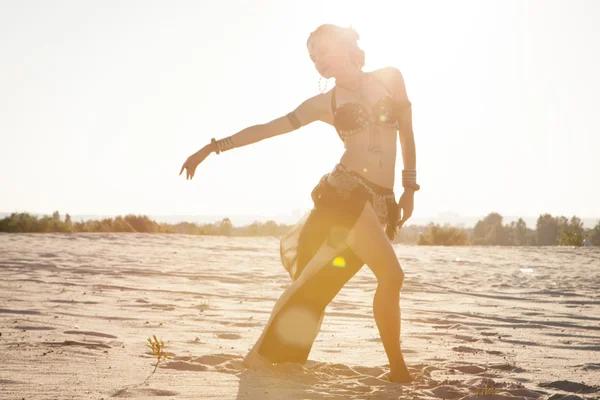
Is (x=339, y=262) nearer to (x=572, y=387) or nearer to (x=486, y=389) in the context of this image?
(x=486, y=389)

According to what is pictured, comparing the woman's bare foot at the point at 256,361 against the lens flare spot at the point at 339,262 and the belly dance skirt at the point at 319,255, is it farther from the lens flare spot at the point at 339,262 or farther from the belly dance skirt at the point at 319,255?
the lens flare spot at the point at 339,262

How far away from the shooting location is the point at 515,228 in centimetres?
4009

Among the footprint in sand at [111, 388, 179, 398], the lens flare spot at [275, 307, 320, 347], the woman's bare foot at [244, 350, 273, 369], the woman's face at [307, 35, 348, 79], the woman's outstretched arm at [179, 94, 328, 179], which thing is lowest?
the footprint in sand at [111, 388, 179, 398]

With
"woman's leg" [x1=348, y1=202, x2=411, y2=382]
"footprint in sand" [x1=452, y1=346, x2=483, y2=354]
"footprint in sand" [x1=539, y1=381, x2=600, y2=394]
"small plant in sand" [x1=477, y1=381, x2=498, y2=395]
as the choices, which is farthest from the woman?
"footprint in sand" [x1=452, y1=346, x2=483, y2=354]

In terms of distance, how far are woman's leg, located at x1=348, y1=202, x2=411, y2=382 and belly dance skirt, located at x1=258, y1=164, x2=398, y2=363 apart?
10cm

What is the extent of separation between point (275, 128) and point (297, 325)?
1.45 metres

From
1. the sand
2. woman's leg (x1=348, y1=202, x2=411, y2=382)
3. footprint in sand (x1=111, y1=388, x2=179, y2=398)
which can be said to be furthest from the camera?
woman's leg (x1=348, y1=202, x2=411, y2=382)

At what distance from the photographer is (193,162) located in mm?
5027

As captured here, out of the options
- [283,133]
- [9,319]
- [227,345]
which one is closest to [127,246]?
[9,319]

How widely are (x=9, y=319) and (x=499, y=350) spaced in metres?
4.58

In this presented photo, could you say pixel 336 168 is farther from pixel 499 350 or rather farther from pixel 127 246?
pixel 127 246

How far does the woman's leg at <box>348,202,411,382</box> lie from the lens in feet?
15.4

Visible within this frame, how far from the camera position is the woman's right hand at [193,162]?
16.3 ft

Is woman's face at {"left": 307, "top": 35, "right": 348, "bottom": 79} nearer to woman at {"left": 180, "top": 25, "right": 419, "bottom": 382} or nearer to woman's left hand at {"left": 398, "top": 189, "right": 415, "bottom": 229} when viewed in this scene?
woman at {"left": 180, "top": 25, "right": 419, "bottom": 382}
